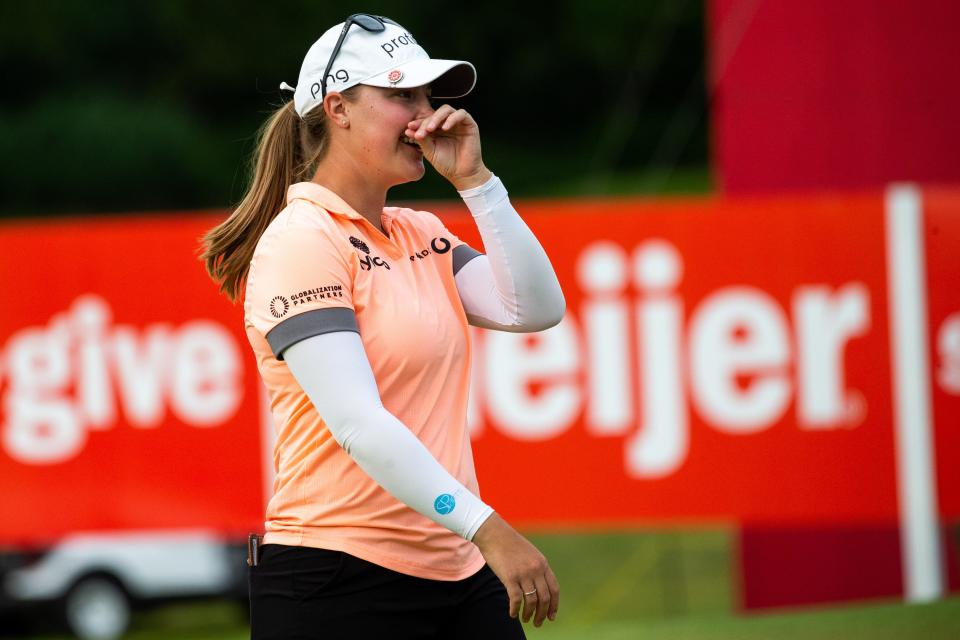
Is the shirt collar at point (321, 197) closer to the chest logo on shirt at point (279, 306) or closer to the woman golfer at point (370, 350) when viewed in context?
the woman golfer at point (370, 350)

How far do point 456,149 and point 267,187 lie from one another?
0.37 m

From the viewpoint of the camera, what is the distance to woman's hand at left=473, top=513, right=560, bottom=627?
7.83 ft

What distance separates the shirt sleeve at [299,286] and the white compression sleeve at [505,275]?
1.02 feet

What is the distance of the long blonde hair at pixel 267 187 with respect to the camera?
2.72m

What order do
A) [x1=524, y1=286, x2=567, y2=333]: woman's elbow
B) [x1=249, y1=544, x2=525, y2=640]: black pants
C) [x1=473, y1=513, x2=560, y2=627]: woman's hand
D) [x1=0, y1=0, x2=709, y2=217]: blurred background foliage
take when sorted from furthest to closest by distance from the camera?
[x1=0, y1=0, x2=709, y2=217]: blurred background foliage → [x1=524, y1=286, x2=567, y2=333]: woman's elbow → [x1=249, y1=544, x2=525, y2=640]: black pants → [x1=473, y1=513, x2=560, y2=627]: woman's hand

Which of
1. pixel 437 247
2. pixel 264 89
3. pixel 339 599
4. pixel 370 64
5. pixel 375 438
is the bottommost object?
pixel 339 599

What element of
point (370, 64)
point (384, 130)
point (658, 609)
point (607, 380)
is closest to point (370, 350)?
point (384, 130)

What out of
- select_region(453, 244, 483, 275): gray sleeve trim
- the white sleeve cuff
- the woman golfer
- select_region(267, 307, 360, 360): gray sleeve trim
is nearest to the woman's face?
the woman golfer

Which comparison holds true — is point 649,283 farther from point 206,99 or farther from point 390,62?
point 206,99

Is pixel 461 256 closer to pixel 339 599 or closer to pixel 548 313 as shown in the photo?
pixel 548 313

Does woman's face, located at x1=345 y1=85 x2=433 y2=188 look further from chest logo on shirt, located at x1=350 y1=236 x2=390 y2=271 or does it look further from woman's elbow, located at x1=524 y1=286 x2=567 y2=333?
woman's elbow, located at x1=524 y1=286 x2=567 y2=333

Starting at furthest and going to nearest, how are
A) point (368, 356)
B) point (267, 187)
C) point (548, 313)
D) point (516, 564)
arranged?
point (548, 313), point (267, 187), point (368, 356), point (516, 564)

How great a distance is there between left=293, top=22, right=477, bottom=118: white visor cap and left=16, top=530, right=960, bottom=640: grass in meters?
3.75

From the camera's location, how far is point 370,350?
251 centimetres
